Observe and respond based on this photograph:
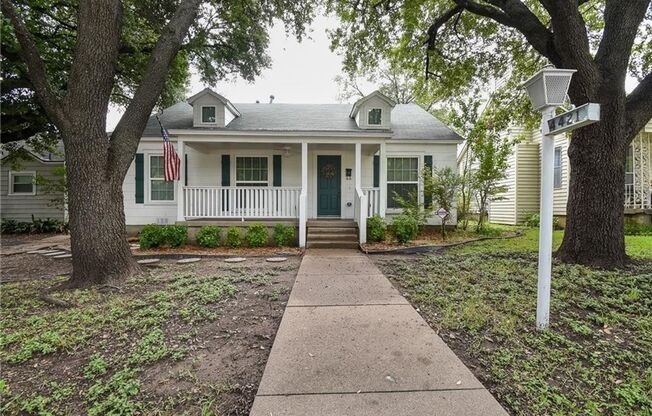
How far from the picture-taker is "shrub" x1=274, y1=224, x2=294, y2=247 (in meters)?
7.98

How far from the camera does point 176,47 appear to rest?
17.1ft

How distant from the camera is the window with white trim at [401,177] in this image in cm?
995

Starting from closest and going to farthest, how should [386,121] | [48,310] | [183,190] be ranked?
[48,310] → [183,190] → [386,121]

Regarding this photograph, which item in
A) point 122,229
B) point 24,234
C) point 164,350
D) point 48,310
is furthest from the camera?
point 24,234

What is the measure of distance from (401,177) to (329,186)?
2398mm

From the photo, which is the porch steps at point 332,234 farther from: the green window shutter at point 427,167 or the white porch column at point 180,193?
the white porch column at point 180,193

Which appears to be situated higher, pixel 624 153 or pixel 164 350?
pixel 624 153

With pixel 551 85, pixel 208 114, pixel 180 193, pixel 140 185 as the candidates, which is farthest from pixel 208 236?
pixel 551 85

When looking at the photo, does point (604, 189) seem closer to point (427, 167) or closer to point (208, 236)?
point (427, 167)

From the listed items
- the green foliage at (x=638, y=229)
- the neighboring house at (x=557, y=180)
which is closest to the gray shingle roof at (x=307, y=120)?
→ the neighboring house at (x=557, y=180)

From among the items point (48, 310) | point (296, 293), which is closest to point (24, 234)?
point (48, 310)

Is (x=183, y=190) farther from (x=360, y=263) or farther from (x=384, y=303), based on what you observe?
(x=384, y=303)

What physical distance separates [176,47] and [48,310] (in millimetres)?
4353

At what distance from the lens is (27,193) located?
12398 mm
